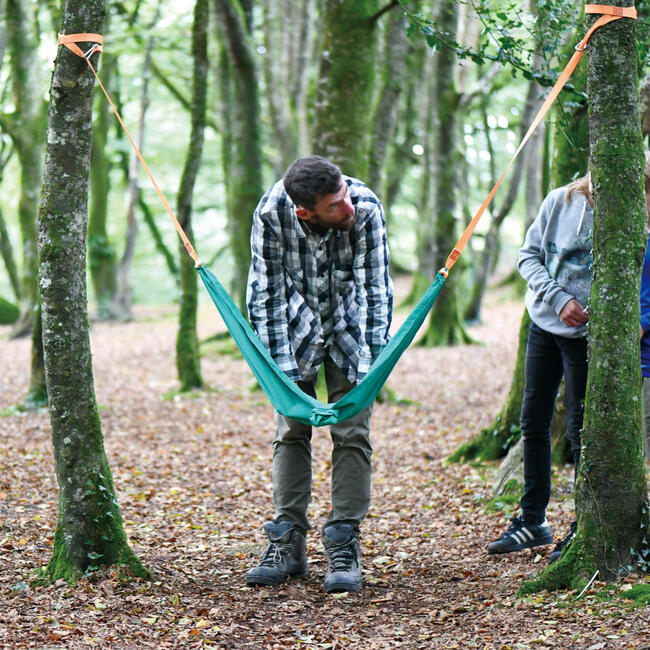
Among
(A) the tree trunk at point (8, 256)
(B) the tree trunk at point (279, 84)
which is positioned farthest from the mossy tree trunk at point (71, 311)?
(A) the tree trunk at point (8, 256)

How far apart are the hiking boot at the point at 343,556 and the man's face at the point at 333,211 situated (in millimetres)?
1306

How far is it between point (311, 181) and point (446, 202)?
9.60 m

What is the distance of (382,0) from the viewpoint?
25.8ft

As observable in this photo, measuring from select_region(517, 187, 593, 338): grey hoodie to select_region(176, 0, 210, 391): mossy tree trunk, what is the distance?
5303mm

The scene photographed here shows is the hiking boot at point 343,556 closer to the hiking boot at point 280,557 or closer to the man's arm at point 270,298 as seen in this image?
the hiking boot at point 280,557

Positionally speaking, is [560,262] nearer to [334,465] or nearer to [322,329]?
[322,329]

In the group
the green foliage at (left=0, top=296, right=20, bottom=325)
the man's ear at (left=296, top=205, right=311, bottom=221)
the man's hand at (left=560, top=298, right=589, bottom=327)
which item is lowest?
the green foliage at (left=0, top=296, right=20, bottom=325)

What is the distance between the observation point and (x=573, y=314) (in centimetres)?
338

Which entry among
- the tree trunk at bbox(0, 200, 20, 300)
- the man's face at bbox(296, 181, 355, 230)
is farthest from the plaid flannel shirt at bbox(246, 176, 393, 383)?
the tree trunk at bbox(0, 200, 20, 300)

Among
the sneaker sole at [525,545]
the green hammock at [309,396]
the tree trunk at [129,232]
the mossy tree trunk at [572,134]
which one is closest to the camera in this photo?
the green hammock at [309,396]

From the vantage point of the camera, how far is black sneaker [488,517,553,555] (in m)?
3.78

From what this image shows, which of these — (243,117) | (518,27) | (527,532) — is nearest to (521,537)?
(527,532)

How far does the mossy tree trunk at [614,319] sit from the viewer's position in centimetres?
298

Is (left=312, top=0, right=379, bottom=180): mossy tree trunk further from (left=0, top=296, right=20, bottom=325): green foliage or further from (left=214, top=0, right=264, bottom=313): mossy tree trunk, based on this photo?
(left=0, top=296, right=20, bottom=325): green foliage
